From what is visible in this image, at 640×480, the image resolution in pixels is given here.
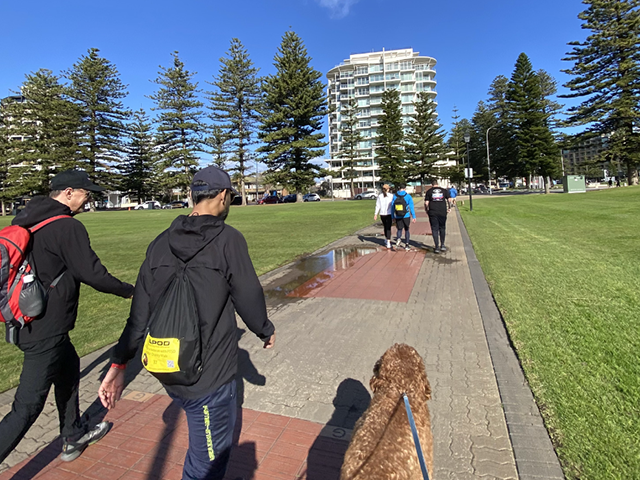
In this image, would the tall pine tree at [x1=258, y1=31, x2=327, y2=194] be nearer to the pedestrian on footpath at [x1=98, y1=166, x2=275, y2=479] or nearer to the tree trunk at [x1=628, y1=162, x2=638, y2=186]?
the tree trunk at [x1=628, y1=162, x2=638, y2=186]

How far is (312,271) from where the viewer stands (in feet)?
→ 26.8

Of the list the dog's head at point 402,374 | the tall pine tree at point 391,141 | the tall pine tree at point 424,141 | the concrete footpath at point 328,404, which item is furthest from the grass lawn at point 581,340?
the tall pine tree at point 424,141

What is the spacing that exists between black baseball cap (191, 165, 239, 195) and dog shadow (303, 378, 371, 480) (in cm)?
187

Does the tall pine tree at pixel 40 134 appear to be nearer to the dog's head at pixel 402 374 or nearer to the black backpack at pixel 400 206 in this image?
the black backpack at pixel 400 206

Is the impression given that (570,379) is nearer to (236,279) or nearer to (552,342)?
(552,342)

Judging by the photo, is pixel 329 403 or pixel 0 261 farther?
pixel 329 403

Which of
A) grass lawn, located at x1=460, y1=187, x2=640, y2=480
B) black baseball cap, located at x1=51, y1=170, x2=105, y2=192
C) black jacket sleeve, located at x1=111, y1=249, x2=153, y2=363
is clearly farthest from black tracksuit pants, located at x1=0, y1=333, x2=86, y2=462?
grass lawn, located at x1=460, y1=187, x2=640, y2=480

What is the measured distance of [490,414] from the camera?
284 centimetres

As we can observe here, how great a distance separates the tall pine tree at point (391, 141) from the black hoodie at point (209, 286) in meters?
49.2

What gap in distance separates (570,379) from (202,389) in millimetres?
3065

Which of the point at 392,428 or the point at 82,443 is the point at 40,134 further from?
the point at 392,428

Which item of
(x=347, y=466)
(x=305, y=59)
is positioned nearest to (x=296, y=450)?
(x=347, y=466)

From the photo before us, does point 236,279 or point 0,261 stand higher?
point 0,261

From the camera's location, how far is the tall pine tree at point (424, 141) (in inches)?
2035
